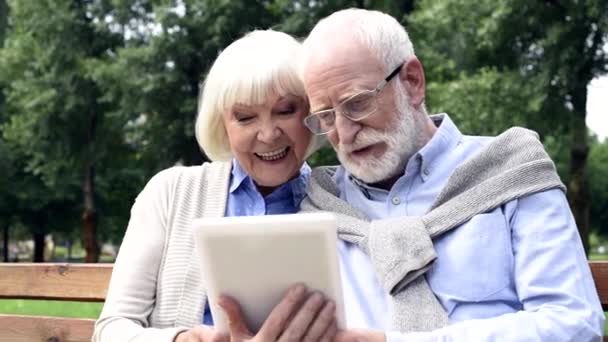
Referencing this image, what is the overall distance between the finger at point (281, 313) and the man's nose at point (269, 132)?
0.97 meters

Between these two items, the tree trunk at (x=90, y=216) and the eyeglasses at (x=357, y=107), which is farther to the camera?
the tree trunk at (x=90, y=216)

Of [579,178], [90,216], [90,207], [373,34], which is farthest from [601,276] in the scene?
[90,216]

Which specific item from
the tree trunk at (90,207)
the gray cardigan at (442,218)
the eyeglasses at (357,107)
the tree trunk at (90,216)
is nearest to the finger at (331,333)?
the gray cardigan at (442,218)

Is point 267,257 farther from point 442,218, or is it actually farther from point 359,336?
point 442,218

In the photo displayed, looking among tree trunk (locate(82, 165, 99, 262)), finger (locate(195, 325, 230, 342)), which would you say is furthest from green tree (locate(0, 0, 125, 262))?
finger (locate(195, 325, 230, 342))

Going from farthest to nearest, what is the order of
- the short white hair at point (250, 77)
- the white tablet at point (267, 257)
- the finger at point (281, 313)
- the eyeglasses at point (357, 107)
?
the short white hair at point (250, 77), the eyeglasses at point (357, 107), the finger at point (281, 313), the white tablet at point (267, 257)

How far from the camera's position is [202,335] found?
2.43 m

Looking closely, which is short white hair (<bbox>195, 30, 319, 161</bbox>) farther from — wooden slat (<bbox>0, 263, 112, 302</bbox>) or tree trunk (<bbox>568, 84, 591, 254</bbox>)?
tree trunk (<bbox>568, 84, 591, 254</bbox>)

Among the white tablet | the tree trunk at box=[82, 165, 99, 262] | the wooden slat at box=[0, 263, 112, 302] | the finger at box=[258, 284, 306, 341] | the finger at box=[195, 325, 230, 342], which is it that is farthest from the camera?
the tree trunk at box=[82, 165, 99, 262]

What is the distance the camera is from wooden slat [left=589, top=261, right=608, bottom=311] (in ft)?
9.67

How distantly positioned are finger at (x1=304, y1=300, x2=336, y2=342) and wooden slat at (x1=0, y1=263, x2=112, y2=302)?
62.5 inches

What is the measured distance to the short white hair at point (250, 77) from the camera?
9.76 feet

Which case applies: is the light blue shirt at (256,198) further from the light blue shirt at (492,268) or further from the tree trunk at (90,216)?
the tree trunk at (90,216)

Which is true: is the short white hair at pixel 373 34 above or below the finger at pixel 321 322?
above
